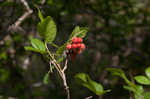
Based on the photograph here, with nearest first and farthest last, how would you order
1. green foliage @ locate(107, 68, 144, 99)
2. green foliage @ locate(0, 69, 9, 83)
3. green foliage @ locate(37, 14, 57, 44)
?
green foliage @ locate(37, 14, 57, 44), green foliage @ locate(107, 68, 144, 99), green foliage @ locate(0, 69, 9, 83)

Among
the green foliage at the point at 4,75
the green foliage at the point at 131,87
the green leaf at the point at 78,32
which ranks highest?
the green leaf at the point at 78,32

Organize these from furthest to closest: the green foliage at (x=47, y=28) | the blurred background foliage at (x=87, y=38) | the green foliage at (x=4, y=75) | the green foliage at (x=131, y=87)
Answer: the green foliage at (x=4, y=75) → the blurred background foliage at (x=87, y=38) → the green foliage at (x=131, y=87) → the green foliage at (x=47, y=28)

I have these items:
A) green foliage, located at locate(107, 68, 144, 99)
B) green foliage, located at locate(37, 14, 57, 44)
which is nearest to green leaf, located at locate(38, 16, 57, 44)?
green foliage, located at locate(37, 14, 57, 44)

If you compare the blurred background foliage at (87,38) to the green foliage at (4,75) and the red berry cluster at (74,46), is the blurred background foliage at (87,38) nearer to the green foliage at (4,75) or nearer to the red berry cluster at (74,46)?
the green foliage at (4,75)

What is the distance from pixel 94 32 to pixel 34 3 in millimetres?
1121

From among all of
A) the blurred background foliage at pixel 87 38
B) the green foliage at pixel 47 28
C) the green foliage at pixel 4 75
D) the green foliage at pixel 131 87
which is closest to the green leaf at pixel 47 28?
the green foliage at pixel 47 28

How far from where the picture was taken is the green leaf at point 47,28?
A: 61 centimetres

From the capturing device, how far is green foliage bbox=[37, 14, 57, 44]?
611 millimetres

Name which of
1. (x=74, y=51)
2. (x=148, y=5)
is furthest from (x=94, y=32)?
(x=148, y=5)

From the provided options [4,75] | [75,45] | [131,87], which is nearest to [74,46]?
[75,45]

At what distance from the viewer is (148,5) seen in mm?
3523

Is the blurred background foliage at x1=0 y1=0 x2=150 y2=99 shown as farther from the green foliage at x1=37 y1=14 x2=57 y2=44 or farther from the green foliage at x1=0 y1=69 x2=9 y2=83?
the green foliage at x1=37 y1=14 x2=57 y2=44

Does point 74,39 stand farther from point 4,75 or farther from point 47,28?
point 4,75

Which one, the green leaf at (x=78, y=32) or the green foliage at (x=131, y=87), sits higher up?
the green leaf at (x=78, y=32)
